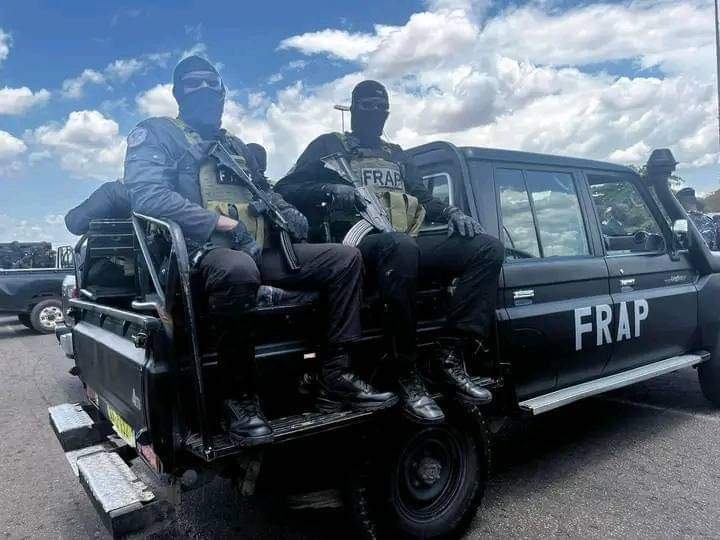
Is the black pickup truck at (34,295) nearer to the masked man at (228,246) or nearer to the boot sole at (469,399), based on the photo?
the masked man at (228,246)

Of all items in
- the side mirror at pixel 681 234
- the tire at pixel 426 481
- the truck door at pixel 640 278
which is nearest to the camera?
the tire at pixel 426 481

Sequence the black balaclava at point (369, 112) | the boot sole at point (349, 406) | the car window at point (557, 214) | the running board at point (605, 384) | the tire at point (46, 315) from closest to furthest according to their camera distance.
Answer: the boot sole at point (349, 406)
the running board at point (605, 384)
the black balaclava at point (369, 112)
the car window at point (557, 214)
the tire at point (46, 315)

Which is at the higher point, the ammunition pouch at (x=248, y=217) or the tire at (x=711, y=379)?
the ammunition pouch at (x=248, y=217)

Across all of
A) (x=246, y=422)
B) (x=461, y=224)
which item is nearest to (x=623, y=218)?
(x=461, y=224)

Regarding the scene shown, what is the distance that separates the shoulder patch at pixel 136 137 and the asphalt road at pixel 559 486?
6.49 ft

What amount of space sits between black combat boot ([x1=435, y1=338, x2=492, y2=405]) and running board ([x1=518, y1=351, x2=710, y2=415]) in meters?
0.50

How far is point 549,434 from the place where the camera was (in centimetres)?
427

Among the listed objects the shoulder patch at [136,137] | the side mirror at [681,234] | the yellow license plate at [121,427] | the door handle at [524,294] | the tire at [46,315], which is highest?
the shoulder patch at [136,137]

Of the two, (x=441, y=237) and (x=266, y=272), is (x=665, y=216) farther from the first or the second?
(x=266, y=272)

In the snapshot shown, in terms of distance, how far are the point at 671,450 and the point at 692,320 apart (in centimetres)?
104

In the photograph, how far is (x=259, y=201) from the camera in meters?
2.75

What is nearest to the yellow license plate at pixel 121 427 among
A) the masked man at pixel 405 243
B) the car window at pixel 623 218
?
the masked man at pixel 405 243

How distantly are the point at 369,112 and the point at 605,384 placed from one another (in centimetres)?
221

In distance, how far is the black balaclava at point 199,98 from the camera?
2.90 m
